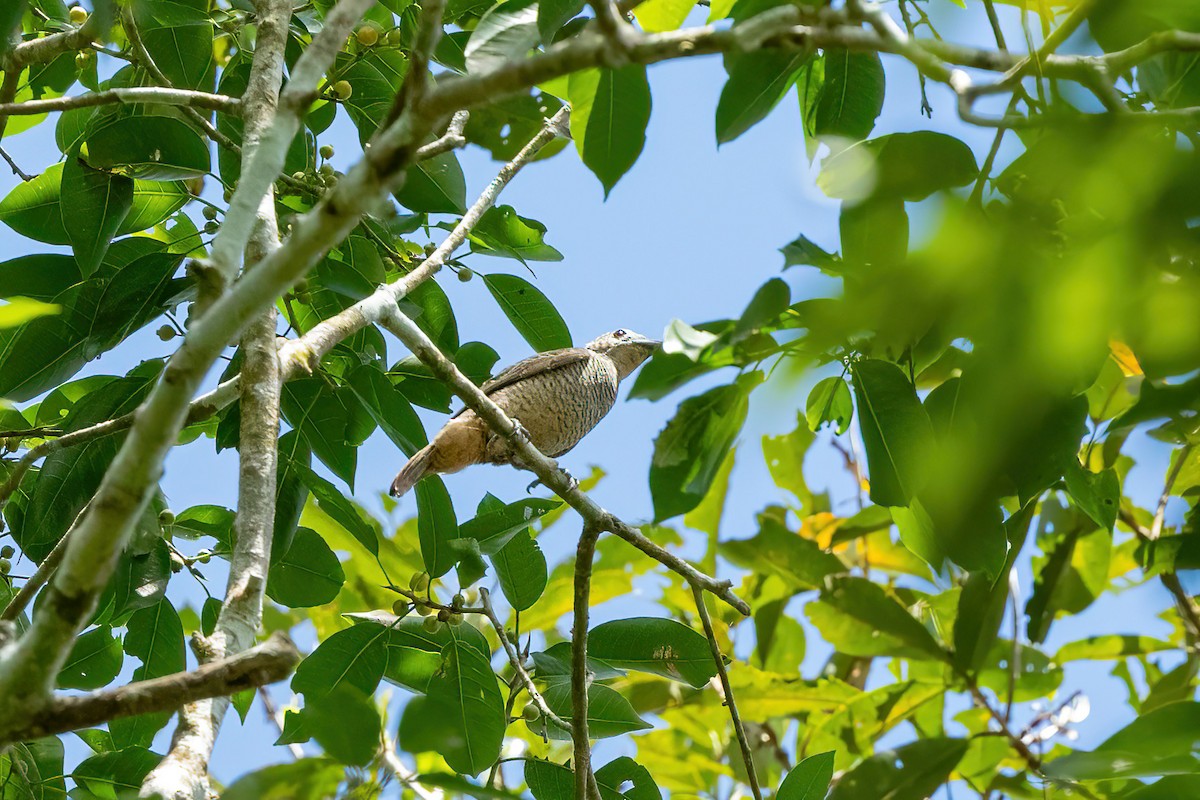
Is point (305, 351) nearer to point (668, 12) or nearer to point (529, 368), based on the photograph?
point (668, 12)

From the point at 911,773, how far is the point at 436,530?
5.20 ft

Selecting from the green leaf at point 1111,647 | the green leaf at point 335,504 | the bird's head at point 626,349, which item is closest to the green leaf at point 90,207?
the green leaf at point 335,504

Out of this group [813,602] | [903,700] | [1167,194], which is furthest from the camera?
[903,700]

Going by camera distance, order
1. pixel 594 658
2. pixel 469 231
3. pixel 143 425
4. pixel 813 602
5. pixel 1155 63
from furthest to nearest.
Result: pixel 813 602 → pixel 469 231 → pixel 594 658 → pixel 1155 63 → pixel 143 425

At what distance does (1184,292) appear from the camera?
687 mm

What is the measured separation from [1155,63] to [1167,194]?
1.27m

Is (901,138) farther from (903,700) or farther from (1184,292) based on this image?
(903,700)

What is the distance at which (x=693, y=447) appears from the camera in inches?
60.6

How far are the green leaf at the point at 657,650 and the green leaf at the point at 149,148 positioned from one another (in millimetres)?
1554

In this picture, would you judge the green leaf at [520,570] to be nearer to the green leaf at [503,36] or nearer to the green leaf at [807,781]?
the green leaf at [807,781]

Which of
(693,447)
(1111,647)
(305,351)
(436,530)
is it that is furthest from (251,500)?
(1111,647)

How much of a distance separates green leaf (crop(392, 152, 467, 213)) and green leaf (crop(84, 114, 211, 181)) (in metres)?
0.52

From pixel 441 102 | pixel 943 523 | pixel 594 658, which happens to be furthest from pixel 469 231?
pixel 943 523

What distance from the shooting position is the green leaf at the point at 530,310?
317cm
